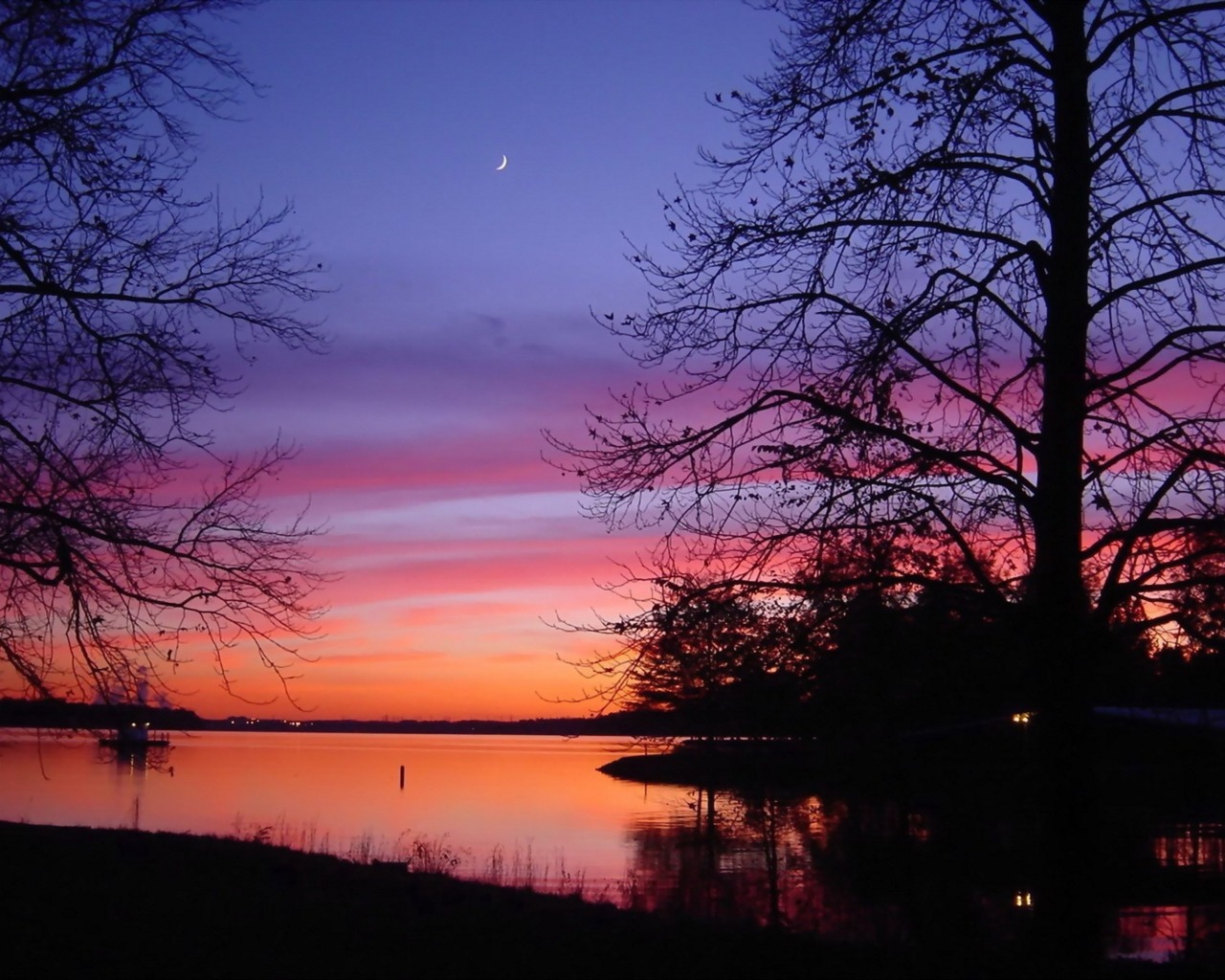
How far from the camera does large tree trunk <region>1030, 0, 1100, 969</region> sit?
9.83 meters

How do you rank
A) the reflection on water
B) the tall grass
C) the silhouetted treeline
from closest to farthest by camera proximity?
1. the silhouetted treeline
2. the reflection on water
3. the tall grass

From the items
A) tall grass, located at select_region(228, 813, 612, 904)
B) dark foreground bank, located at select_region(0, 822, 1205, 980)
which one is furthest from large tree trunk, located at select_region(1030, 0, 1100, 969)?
tall grass, located at select_region(228, 813, 612, 904)

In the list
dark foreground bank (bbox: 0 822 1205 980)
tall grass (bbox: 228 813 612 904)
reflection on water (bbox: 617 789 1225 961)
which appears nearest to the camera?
dark foreground bank (bbox: 0 822 1205 980)

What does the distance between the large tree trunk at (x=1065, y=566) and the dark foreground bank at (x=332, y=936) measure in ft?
2.63

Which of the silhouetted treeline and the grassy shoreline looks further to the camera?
the silhouetted treeline

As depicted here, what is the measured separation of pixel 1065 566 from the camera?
10.1 meters

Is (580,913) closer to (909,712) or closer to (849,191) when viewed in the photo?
(849,191)

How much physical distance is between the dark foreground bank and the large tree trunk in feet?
2.63

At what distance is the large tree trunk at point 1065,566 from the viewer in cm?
983

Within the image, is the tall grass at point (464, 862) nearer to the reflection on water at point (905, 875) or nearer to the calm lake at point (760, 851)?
the calm lake at point (760, 851)

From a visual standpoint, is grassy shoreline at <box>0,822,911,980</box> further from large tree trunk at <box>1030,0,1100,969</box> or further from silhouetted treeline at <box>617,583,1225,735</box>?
silhouetted treeline at <box>617,583,1225,735</box>

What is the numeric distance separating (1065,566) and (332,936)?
6.79 metres

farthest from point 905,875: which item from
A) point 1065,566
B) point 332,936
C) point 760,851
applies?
point 332,936

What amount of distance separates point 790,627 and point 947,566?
1.59m
